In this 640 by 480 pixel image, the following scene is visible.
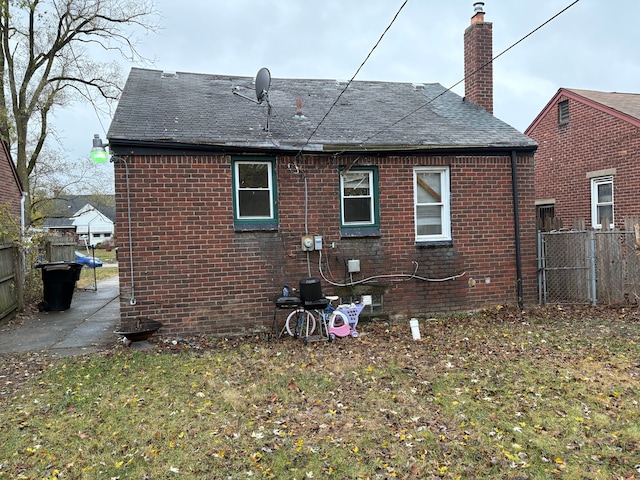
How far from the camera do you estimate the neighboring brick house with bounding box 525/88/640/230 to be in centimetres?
1262

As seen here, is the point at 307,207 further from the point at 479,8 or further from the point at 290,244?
the point at 479,8

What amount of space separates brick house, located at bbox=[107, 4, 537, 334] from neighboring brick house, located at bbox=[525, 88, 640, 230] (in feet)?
14.1

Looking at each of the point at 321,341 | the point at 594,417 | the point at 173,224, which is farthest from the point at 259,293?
the point at 594,417

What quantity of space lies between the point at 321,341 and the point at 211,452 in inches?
144

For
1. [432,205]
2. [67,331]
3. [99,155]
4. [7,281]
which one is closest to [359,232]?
[432,205]

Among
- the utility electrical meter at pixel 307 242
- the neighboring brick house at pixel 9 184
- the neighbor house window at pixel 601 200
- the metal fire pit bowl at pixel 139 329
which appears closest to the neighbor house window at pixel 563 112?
the neighbor house window at pixel 601 200

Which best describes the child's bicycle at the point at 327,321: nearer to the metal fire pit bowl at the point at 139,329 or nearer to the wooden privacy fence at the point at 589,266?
the metal fire pit bowl at the point at 139,329

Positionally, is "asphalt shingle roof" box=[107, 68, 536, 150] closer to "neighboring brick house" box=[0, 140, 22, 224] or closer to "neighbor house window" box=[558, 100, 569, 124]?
Result: "neighbor house window" box=[558, 100, 569, 124]

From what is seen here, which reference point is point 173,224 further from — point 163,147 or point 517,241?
point 517,241

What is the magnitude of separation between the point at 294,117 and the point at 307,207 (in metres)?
2.25

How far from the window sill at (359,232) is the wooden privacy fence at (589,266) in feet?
12.2

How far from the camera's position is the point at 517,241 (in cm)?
880

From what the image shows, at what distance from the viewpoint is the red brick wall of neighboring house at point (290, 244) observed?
7289 mm

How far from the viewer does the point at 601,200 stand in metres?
13.6
